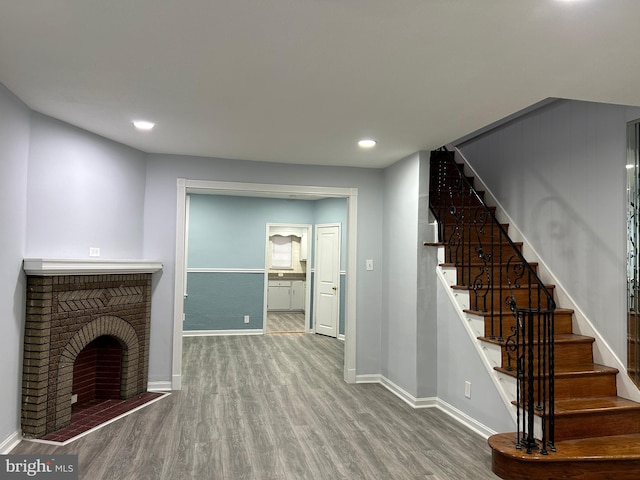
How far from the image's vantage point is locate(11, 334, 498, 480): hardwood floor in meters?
3.04

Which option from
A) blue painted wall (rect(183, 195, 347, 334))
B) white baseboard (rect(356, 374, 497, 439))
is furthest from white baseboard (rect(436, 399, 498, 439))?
blue painted wall (rect(183, 195, 347, 334))

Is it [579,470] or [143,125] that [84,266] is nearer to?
[143,125]

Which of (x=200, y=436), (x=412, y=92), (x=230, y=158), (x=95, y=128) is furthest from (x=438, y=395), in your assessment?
(x=95, y=128)

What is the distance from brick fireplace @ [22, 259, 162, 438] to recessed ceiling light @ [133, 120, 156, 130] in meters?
1.20

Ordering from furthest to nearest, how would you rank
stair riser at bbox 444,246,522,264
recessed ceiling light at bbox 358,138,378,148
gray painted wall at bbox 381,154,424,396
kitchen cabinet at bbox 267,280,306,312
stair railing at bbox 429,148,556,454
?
kitchen cabinet at bbox 267,280,306,312 → gray painted wall at bbox 381,154,424,396 → stair riser at bbox 444,246,522,264 → recessed ceiling light at bbox 358,138,378,148 → stair railing at bbox 429,148,556,454

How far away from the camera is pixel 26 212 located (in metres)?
3.49

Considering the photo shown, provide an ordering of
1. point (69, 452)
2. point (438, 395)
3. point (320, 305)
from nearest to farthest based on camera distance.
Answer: point (69, 452) < point (438, 395) < point (320, 305)

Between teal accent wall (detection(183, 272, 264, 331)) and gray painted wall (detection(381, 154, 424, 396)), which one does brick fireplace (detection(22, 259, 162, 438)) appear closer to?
gray painted wall (detection(381, 154, 424, 396))

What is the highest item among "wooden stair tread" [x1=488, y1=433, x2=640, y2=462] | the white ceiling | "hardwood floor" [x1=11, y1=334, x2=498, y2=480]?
the white ceiling

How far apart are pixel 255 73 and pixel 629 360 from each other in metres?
3.29

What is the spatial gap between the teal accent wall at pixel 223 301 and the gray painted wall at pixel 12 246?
4673 millimetres

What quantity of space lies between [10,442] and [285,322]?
6889 mm

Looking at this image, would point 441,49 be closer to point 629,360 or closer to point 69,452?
point 629,360

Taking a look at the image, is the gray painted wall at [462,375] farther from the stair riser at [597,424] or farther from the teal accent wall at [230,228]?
the teal accent wall at [230,228]
